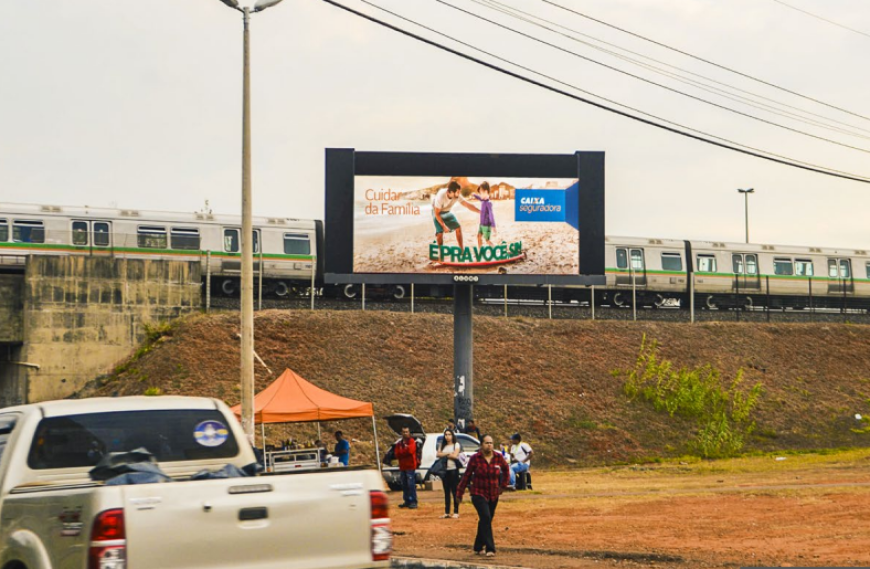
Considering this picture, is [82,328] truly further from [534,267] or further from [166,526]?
[166,526]

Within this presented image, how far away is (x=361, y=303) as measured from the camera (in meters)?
43.9

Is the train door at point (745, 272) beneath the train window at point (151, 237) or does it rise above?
beneath

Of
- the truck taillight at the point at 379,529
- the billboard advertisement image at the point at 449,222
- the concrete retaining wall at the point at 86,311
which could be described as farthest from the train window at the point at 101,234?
the truck taillight at the point at 379,529

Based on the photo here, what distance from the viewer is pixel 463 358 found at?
31.4m

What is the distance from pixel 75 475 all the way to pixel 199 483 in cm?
183

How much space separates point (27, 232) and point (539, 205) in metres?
20.1

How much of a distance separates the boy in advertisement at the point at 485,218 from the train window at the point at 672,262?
20.4 metres

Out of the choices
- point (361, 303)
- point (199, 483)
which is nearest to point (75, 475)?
point (199, 483)

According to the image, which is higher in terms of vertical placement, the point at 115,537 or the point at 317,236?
the point at 317,236

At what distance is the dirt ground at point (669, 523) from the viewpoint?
12.9 m

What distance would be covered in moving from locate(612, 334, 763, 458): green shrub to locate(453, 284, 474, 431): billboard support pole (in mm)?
10093

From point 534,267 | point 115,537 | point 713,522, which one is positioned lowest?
point 713,522

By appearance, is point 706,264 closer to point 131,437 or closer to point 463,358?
point 463,358

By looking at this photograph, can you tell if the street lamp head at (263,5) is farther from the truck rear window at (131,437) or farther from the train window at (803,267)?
the train window at (803,267)
